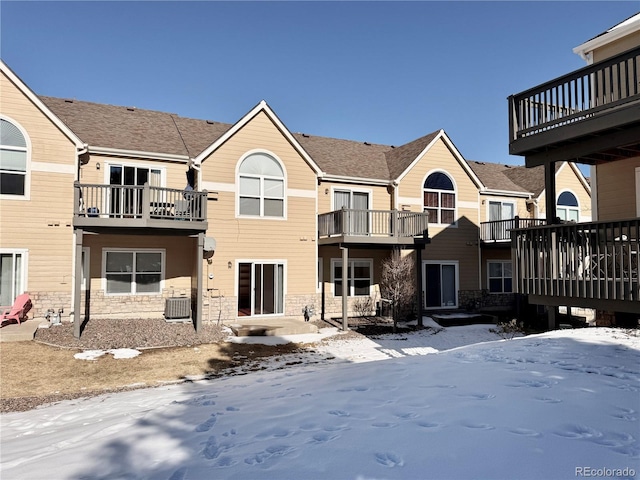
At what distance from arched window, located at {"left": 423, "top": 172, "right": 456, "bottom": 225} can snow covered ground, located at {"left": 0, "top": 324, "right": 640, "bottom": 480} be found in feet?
43.2

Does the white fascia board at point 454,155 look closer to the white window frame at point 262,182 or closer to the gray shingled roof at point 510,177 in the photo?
the gray shingled roof at point 510,177

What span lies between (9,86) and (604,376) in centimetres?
1850

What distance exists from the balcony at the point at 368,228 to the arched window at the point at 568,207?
11.2m

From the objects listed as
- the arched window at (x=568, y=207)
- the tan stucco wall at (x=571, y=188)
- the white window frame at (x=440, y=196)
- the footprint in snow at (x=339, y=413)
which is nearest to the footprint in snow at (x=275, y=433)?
the footprint in snow at (x=339, y=413)

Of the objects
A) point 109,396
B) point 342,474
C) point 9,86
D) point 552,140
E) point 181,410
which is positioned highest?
point 9,86

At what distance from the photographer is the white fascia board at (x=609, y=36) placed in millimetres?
9508

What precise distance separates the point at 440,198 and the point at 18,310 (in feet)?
59.8

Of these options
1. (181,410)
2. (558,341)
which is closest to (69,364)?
(181,410)

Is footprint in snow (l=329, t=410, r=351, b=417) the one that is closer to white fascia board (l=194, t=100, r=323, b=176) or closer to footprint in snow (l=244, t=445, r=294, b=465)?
footprint in snow (l=244, t=445, r=294, b=465)

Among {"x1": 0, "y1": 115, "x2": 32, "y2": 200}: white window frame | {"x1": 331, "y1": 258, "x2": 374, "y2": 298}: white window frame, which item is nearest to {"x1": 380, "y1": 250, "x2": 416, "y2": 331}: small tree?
{"x1": 331, "y1": 258, "x2": 374, "y2": 298}: white window frame

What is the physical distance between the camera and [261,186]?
1711cm

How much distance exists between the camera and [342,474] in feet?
10.4

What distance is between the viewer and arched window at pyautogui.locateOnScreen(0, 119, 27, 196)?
45.4 ft

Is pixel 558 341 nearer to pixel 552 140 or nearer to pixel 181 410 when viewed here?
pixel 552 140
